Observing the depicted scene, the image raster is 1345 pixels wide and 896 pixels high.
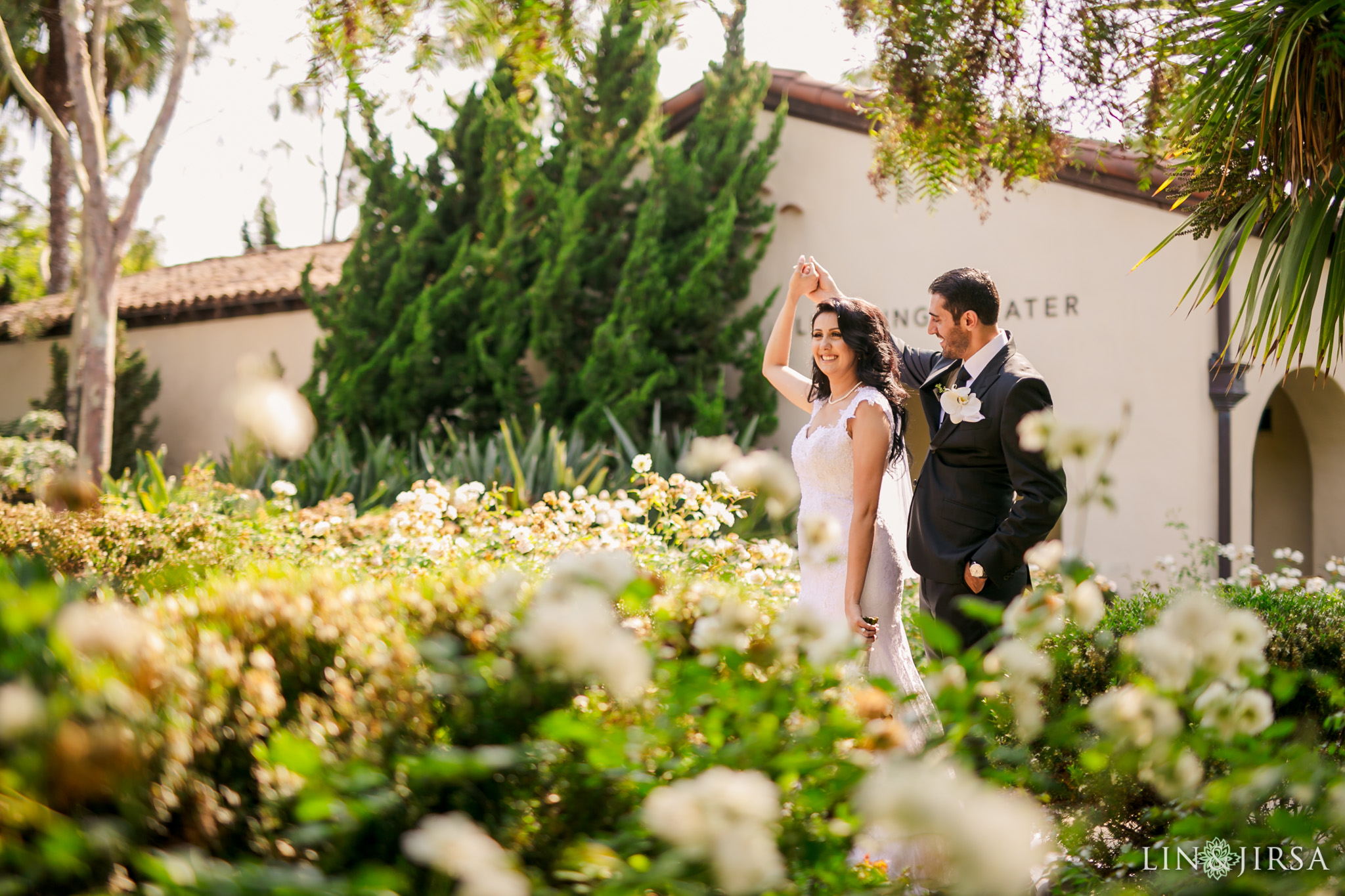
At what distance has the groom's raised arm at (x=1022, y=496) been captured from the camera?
2.69 meters

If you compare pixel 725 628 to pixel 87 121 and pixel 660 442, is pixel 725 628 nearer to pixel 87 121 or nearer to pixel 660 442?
pixel 660 442

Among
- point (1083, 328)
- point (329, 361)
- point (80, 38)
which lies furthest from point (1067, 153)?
point (80, 38)

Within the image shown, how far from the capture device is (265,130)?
66.0 ft

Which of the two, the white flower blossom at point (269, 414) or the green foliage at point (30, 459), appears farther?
the green foliage at point (30, 459)

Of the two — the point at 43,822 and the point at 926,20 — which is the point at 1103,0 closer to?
the point at 926,20

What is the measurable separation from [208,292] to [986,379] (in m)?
12.8

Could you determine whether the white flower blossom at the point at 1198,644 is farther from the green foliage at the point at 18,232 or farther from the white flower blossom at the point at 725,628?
the green foliage at the point at 18,232

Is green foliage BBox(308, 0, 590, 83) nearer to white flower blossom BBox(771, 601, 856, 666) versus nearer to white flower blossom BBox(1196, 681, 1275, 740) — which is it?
white flower blossom BBox(771, 601, 856, 666)

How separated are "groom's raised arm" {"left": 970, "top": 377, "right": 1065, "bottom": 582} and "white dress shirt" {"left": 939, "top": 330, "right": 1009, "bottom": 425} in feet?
0.67

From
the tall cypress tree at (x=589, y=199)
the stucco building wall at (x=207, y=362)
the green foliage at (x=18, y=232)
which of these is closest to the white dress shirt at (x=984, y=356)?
the tall cypress tree at (x=589, y=199)

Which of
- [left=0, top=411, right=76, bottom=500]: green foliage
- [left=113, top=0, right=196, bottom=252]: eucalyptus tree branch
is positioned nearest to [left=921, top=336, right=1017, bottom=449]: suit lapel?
[left=113, top=0, right=196, bottom=252]: eucalyptus tree branch

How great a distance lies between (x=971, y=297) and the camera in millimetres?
3020

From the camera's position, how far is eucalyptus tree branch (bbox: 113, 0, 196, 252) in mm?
9055

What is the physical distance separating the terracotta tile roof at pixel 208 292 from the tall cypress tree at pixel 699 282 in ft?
16.0
